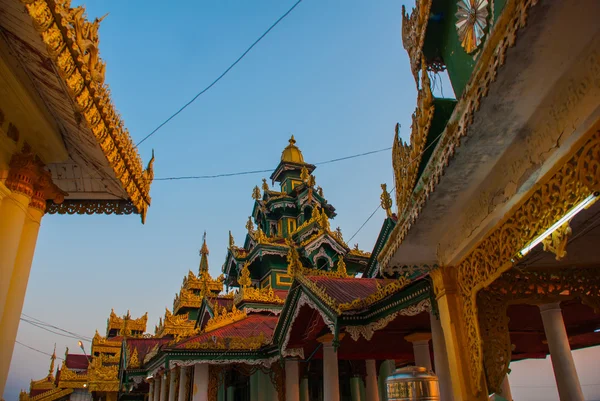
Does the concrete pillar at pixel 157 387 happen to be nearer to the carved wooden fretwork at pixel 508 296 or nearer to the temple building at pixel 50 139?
the temple building at pixel 50 139

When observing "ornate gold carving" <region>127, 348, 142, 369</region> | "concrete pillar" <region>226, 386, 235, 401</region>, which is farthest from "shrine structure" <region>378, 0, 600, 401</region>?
"ornate gold carving" <region>127, 348, 142, 369</region>

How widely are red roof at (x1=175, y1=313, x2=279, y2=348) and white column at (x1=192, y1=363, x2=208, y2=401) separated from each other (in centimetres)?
90

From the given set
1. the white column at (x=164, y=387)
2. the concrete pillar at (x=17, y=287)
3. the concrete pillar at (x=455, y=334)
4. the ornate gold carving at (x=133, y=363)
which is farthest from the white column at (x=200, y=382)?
the concrete pillar at (x=455, y=334)

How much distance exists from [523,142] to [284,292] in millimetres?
19264

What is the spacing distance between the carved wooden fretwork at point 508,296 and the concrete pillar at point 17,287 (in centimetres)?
604

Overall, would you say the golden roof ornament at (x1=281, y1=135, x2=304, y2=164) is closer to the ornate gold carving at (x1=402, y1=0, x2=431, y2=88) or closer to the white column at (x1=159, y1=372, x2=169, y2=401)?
the white column at (x1=159, y1=372, x2=169, y2=401)

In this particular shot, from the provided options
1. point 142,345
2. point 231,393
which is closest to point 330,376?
point 231,393

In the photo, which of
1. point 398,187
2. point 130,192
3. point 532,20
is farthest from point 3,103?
point 532,20

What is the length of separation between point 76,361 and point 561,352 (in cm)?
4822

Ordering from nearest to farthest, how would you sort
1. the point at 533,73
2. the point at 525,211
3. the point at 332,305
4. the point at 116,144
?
the point at 533,73, the point at 525,211, the point at 116,144, the point at 332,305

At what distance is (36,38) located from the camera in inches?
164

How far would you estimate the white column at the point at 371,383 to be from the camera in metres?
13.2

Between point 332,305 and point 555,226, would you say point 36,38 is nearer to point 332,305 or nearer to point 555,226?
point 555,226

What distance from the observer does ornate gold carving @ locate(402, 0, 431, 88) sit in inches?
256
